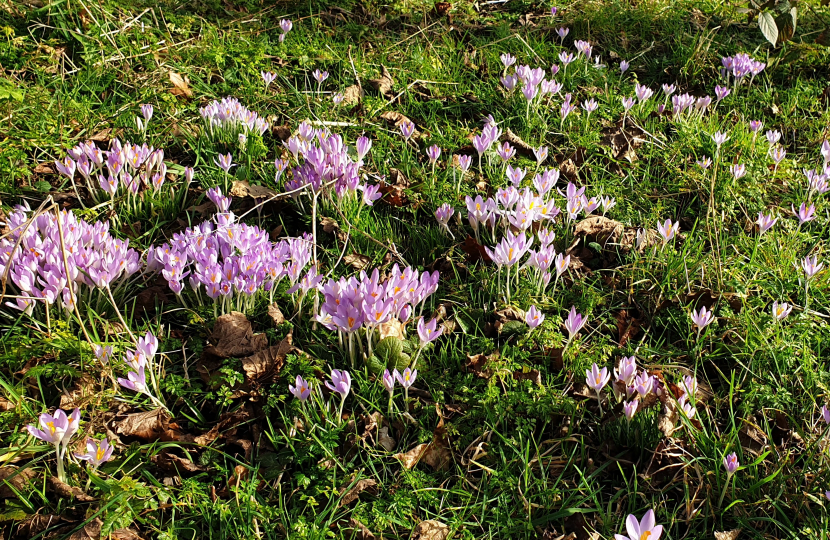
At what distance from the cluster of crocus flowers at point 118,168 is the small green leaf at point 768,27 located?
3.67 meters

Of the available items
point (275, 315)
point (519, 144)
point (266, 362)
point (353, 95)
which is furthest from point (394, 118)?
point (266, 362)

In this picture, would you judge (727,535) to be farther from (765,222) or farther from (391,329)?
(765,222)

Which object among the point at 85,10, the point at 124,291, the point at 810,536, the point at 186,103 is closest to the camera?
the point at 810,536

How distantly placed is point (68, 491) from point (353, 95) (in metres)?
2.93

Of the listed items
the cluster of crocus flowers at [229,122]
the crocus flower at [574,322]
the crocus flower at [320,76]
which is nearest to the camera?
the crocus flower at [574,322]

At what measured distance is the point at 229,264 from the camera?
255cm

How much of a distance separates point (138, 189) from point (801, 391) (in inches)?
117

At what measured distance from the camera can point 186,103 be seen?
4016mm

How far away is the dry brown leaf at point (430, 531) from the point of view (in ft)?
6.62

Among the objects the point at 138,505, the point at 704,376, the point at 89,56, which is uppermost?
the point at 89,56

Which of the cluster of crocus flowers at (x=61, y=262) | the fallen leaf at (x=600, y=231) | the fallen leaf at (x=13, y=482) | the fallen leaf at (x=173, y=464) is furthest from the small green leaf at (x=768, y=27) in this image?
the fallen leaf at (x=13, y=482)

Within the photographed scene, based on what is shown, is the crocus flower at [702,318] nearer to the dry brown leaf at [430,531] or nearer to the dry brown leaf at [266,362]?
the dry brown leaf at [430,531]

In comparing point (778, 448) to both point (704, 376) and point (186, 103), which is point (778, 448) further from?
point (186, 103)

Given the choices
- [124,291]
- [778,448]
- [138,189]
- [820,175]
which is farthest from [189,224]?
[820,175]
